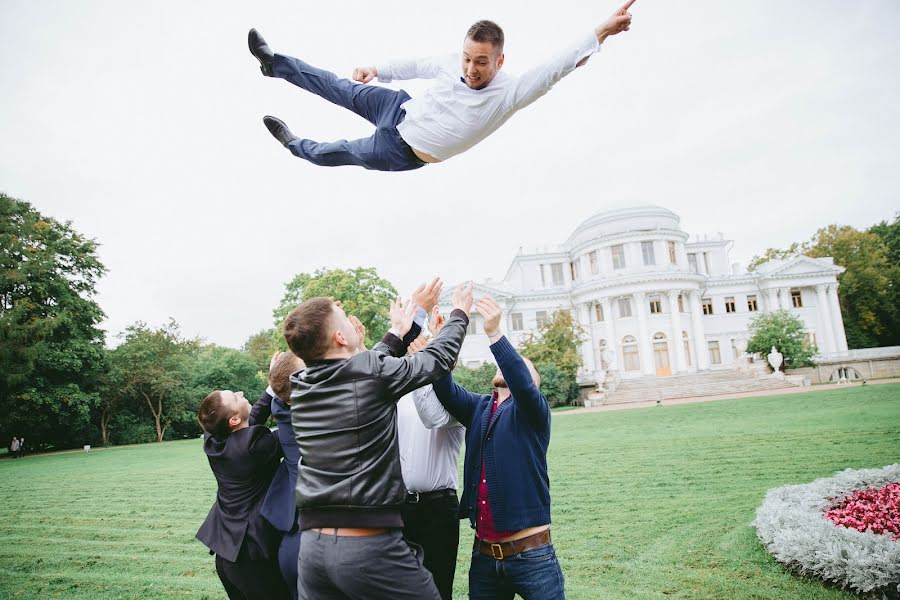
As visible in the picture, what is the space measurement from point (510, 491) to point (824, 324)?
57831 mm

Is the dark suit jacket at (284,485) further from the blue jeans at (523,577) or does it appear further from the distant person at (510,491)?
the blue jeans at (523,577)

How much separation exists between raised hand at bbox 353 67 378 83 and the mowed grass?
473 centimetres

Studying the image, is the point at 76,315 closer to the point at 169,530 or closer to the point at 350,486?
the point at 169,530

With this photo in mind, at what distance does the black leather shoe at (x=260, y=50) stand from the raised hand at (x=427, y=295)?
2047mm

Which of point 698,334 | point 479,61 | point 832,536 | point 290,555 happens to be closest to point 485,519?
point 290,555

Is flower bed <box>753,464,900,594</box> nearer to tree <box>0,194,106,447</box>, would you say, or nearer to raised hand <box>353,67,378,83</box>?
raised hand <box>353,67,378,83</box>

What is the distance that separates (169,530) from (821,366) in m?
44.2

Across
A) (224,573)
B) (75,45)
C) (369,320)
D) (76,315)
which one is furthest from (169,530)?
(76,315)

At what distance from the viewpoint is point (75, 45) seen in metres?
4.82

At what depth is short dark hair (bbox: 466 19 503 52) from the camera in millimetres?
3269

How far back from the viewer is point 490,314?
305cm

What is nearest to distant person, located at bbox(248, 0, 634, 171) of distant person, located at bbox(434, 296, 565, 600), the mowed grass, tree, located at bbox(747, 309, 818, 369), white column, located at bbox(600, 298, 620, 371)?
distant person, located at bbox(434, 296, 565, 600)

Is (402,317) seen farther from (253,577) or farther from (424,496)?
(253,577)

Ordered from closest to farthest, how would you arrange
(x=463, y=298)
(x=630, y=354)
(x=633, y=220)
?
(x=463, y=298) < (x=630, y=354) < (x=633, y=220)
